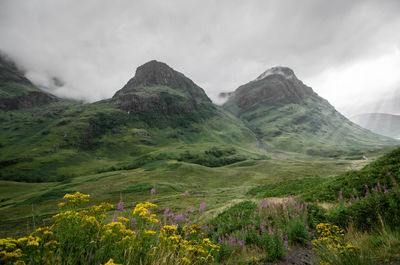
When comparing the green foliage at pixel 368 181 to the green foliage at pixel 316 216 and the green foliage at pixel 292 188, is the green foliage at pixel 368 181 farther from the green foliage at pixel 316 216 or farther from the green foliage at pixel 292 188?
the green foliage at pixel 292 188

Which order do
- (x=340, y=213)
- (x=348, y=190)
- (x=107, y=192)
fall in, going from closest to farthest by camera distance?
(x=340, y=213) < (x=348, y=190) < (x=107, y=192)

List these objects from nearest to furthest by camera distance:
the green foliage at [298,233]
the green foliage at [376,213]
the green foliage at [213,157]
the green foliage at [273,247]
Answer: the green foliage at [376,213] → the green foliage at [273,247] → the green foliage at [298,233] → the green foliage at [213,157]

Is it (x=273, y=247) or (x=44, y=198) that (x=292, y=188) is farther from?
(x=44, y=198)

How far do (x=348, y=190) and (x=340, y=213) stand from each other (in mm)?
5766

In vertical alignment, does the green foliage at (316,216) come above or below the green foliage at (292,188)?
above

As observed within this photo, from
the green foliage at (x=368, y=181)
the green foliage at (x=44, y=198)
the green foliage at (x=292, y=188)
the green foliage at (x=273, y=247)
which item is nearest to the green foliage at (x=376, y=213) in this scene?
the green foliage at (x=273, y=247)

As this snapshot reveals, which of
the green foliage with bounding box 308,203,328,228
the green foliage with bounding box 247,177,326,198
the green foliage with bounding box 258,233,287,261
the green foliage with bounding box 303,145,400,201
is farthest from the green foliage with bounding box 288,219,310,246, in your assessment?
the green foliage with bounding box 247,177,326,198

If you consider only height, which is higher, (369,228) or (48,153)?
(48,153)

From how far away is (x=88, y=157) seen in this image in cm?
18038

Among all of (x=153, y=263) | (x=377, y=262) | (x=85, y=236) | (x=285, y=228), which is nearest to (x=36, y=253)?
(x=85, y=236)

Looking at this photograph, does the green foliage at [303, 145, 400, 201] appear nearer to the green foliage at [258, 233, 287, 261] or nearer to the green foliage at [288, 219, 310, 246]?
the green foliage at [288, 219, 310, 246]

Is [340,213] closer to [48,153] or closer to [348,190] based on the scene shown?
[348,190]

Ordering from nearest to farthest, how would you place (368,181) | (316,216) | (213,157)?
1. (316,216)
2. (368,181)
3. (213,157)

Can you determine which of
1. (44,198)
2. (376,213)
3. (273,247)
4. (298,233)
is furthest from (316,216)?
(44,198)
